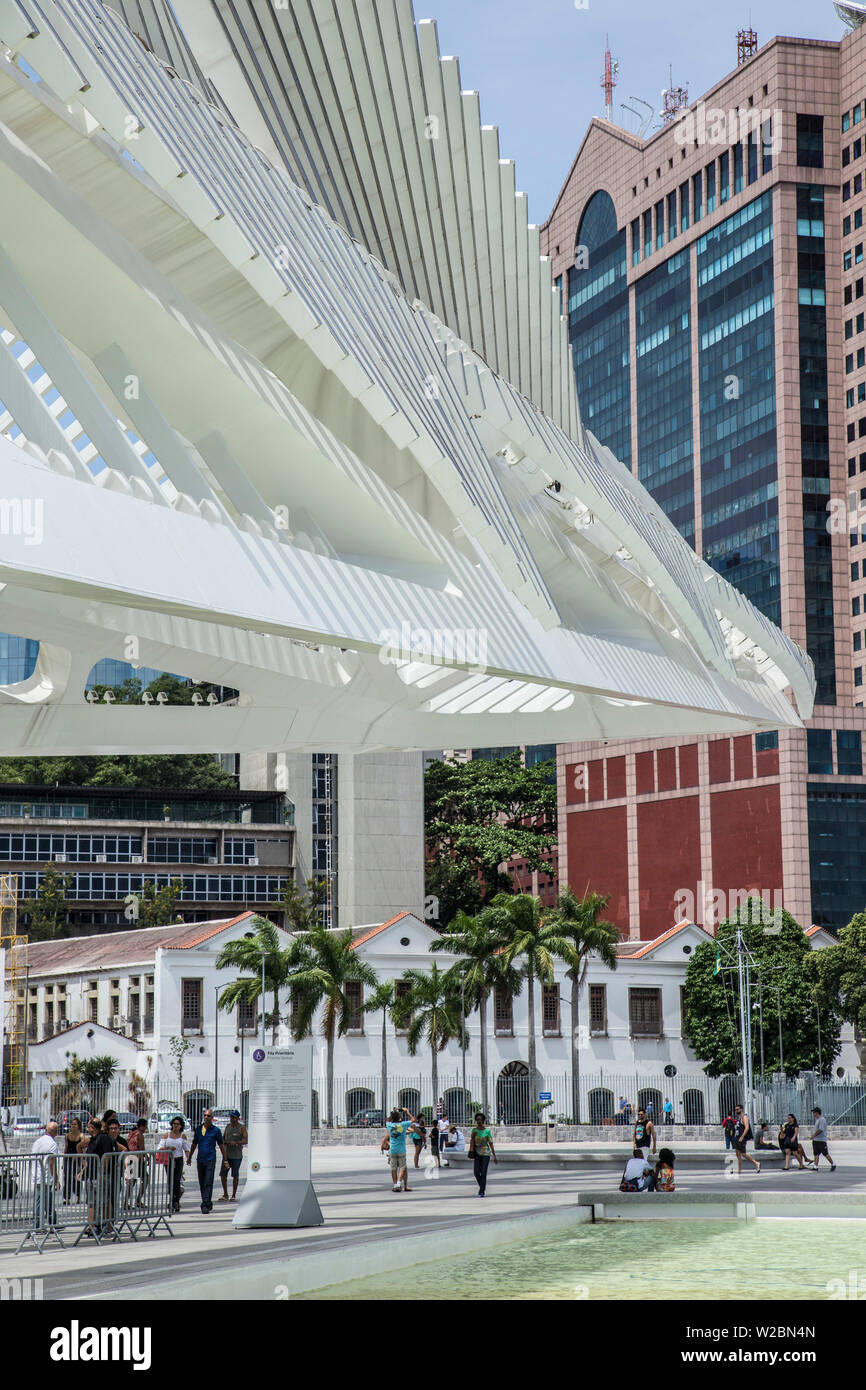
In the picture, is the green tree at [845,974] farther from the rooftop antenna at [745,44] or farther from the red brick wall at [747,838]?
the rooftop antenna at [745,44]

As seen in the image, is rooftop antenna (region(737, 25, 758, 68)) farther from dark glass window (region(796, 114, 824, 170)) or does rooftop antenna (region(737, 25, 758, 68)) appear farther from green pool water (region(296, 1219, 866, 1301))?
green pool water (region(296, 1219, 866, 1301))

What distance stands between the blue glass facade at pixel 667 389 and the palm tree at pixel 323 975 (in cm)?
6496

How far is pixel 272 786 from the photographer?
103500 millimetres

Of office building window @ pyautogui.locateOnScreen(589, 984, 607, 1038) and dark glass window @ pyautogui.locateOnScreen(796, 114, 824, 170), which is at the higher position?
dark glass window @ pyautogui.locateOnScreen(796, 114, 824, 170)

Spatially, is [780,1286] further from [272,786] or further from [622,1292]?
[272,786]

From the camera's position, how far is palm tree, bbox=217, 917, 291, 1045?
2148 inches

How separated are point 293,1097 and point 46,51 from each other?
12446mm

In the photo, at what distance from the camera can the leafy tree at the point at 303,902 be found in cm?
8831

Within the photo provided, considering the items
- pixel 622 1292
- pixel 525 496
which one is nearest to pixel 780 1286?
pixel 622 1292

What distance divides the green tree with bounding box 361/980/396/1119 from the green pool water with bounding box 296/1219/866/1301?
33585mm

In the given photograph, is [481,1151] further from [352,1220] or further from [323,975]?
[323,975]

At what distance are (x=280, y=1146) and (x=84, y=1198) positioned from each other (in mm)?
2411

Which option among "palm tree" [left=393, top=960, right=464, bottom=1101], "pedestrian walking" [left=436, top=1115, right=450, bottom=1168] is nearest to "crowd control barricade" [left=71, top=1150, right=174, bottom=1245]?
"pedestrian walking" [left=436, top=1115, right=450, bottom=1168]

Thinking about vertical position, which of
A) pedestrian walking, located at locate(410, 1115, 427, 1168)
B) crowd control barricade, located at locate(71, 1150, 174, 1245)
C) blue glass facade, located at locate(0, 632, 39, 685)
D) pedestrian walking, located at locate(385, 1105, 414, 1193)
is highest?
A: blue glass facade, located at locate(0, 632, 39, 685)
